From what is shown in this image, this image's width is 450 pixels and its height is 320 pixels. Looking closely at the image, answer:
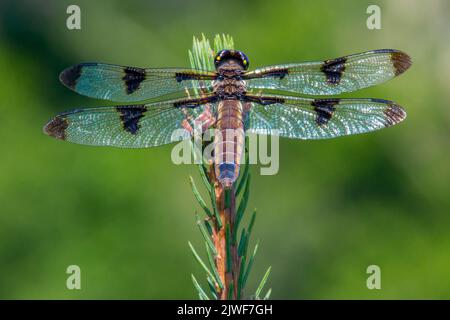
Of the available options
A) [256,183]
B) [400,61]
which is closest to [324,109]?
[400,61]

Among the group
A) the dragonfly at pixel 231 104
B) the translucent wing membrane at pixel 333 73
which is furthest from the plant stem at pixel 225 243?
the translucent wing membrane at pixel 333 73

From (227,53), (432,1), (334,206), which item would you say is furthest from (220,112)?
(432,1)

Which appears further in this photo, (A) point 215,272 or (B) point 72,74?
(B) point 72,74

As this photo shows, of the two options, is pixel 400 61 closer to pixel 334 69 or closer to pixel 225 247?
pixel 334 69

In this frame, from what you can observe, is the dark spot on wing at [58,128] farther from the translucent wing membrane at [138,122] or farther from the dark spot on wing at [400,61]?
the dark spot on wing at [400,61]

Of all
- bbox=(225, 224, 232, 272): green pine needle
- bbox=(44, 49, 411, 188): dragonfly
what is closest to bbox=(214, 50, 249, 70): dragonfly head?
bbox=(44, 49, 411, 188): dragonfly

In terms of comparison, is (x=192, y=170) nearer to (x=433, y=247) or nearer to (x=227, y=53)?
(x=433, y=247)

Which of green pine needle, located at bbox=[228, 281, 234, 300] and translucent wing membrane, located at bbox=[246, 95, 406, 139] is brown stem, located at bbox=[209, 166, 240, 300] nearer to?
green pine needle, located at bbox=[228, 281, 234, 300]
